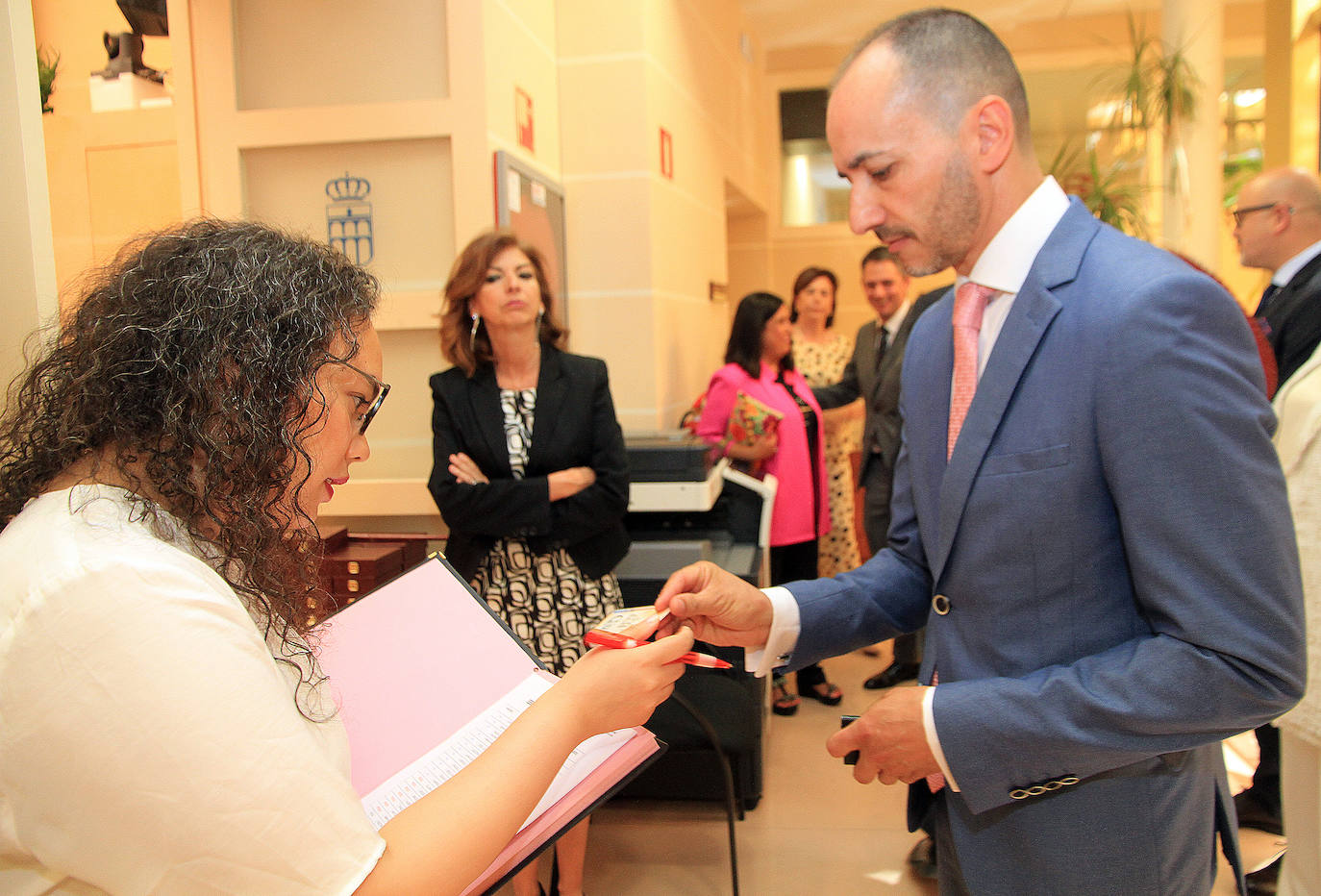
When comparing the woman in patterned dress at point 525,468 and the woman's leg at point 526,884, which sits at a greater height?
the woman in patterned dress at point 525,468

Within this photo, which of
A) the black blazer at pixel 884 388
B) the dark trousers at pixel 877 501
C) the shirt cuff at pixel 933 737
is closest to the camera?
the shirt cuff at pixel 933 737

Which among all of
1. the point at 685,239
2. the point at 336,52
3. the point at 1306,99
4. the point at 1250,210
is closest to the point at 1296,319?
the point at 1250,210

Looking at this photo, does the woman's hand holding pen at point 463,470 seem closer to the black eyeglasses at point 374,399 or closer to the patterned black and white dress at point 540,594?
the patterned black and white dress at point 540,594

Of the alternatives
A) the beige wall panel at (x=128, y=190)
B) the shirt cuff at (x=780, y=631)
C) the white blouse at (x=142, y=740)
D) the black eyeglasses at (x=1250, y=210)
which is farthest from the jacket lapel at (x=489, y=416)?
the black eyeglasses at (x=1250, y=210)

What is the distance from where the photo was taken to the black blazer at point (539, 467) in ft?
8.46

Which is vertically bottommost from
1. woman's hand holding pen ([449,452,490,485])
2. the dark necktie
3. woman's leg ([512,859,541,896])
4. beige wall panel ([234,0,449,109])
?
woman's leg ([512,859,541,896])

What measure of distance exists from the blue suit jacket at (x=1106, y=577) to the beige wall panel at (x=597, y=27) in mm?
3273

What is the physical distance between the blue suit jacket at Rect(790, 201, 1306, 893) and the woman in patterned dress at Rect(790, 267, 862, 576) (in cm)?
382

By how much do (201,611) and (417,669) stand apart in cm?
62

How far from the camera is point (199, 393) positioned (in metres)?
0.85

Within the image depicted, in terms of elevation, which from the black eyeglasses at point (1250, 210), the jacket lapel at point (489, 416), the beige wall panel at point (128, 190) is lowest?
the jacket lapel at point (489, 416)

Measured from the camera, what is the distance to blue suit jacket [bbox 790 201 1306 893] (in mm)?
995

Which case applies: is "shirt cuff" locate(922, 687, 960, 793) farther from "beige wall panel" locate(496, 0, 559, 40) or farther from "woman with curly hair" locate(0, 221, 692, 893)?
"beige wall panel" locate(496, 0, 559, 40)

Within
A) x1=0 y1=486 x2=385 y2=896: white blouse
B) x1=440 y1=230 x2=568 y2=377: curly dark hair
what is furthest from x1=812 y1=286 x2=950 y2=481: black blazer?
x1=0 y1=486 x2=385 y2=896: white blouse
